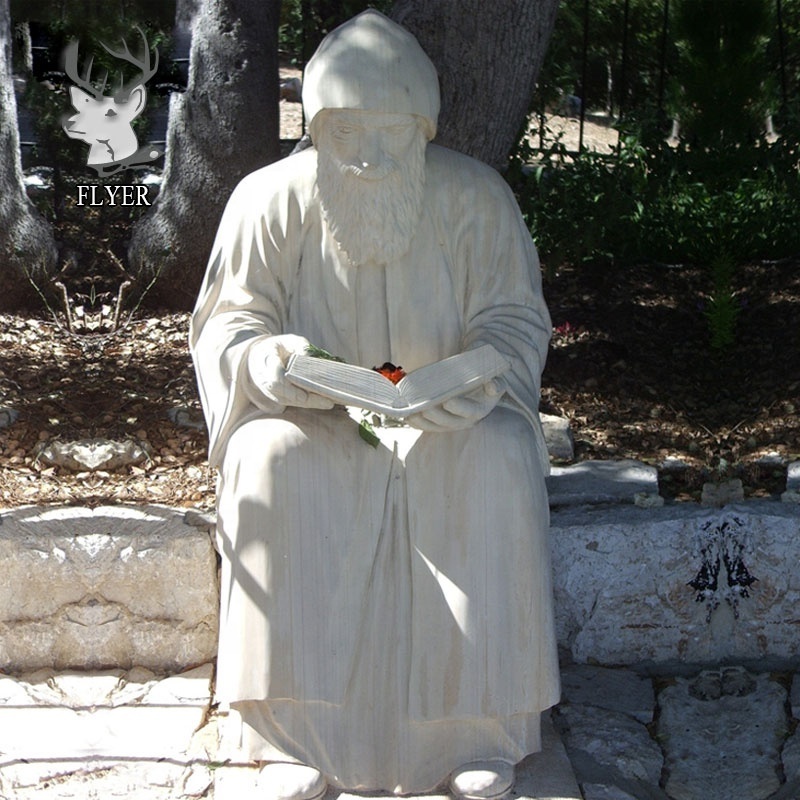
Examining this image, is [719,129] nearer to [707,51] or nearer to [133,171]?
[707,51]

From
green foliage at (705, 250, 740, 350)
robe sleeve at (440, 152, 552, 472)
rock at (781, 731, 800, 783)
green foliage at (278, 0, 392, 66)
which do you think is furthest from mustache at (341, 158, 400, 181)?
green foliage at (278, 0, 392, 66)

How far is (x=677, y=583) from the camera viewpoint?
14.0 feet

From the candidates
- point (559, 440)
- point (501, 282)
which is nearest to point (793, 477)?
point (559, 440)

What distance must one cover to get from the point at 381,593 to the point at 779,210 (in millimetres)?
4203

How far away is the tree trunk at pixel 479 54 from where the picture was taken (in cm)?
504

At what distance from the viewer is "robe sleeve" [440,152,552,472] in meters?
3.51

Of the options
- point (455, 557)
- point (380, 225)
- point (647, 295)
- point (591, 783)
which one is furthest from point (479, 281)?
point (647, 295)

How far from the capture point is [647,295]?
22.4ft

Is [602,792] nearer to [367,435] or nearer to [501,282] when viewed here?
[367,435]

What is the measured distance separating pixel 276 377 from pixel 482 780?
1.15 meters

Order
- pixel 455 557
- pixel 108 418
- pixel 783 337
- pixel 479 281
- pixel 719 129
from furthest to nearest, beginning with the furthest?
1. pixel 719 129
2. pixel 783 337
3. pixel 108 418
4. pixel 479 281
5. pixel 455 557

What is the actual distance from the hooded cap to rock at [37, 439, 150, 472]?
200cm

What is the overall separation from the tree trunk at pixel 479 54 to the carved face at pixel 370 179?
177cm

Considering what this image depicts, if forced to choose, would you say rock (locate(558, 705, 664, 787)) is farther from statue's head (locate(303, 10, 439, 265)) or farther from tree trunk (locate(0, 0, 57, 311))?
tree trunk (locate(0, 0, 57, 311))
